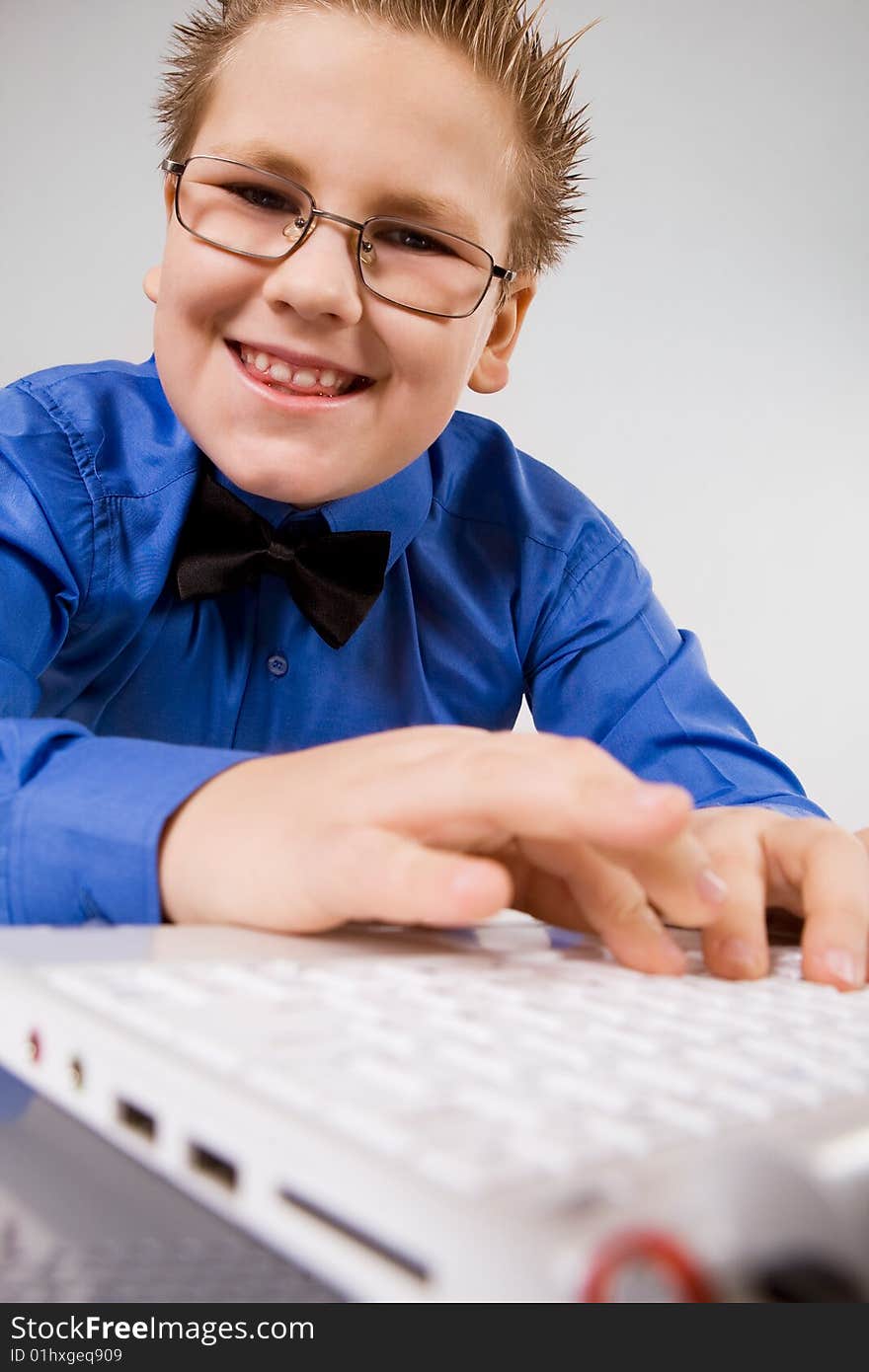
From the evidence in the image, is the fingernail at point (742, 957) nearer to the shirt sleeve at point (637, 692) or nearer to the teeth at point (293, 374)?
the shirt sleeve at point (637, 692)

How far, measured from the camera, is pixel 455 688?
4.25 ft

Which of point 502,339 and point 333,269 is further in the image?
point 502,339

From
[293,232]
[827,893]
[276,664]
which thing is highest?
[293,232]

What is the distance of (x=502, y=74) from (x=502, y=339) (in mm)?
266

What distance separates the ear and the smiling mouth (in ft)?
0.66

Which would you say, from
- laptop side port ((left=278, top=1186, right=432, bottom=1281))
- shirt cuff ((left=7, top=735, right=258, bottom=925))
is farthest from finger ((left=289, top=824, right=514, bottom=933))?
laptop side port ((left=278, top=1186, right=432, bottom=1281))

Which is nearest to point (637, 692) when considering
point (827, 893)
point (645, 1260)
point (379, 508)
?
point (379, 508)

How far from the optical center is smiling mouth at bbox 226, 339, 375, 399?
3.44 feet

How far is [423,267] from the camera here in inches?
39.8

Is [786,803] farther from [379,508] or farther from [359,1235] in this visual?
[359,1235]

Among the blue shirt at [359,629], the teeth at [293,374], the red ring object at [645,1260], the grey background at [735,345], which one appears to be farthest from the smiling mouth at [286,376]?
the grey background at [735,345]

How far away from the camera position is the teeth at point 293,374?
105cm

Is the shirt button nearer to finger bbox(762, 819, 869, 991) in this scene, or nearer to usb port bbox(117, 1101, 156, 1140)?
finger bbox(762, 819, 869, 991)

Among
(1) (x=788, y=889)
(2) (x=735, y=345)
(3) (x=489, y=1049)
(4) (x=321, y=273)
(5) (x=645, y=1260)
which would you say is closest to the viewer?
(5) (x=645, y=1260)
